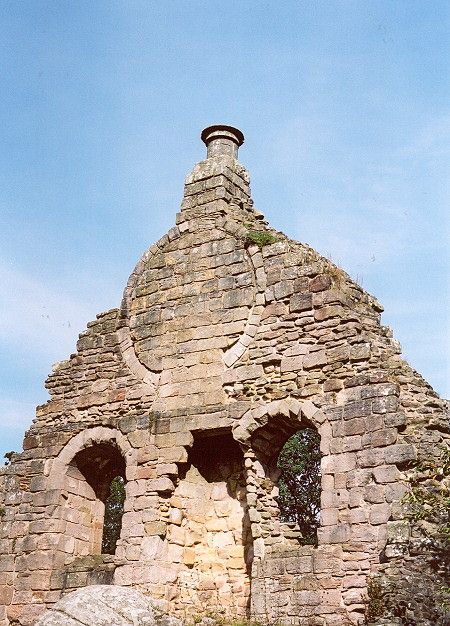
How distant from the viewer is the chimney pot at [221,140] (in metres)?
14.7

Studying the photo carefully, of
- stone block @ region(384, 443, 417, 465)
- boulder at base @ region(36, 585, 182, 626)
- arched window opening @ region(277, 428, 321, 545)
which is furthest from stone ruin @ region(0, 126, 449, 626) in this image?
arched window opening @ region(277, 428, 321, 545)

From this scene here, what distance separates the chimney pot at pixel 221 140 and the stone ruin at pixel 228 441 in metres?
0.05

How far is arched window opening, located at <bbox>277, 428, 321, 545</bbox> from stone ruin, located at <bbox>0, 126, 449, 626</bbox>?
9480 millimetres

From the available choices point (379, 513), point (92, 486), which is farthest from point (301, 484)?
point (379, 513)

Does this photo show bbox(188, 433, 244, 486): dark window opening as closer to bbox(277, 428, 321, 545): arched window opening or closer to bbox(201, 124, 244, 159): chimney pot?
bbox(201, 124, 244, 159): chimney pot

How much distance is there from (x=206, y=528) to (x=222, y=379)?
7.22 feet

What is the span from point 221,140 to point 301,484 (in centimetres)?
1153

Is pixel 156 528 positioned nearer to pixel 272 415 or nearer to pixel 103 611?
pixel 272 415

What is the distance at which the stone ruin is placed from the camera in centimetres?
1039

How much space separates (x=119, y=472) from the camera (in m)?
14.3

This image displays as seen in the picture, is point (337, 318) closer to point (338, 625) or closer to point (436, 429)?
point (436, 429)

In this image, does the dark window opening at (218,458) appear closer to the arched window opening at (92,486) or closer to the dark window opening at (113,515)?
the arched window opening at (92,486)

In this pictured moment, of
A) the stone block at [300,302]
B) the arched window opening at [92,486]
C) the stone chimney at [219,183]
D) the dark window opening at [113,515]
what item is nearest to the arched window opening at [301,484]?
the dark window opening at [113,515]

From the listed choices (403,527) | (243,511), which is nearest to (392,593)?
(403,527)
